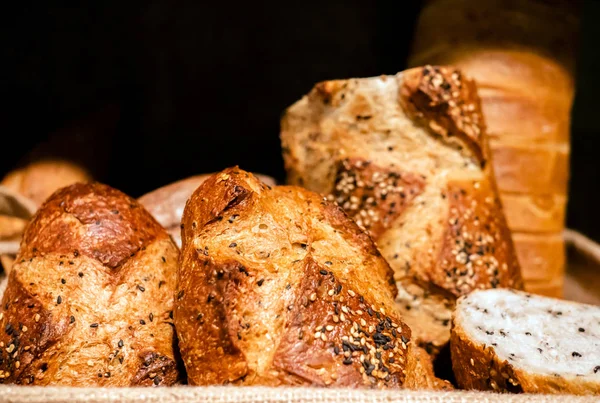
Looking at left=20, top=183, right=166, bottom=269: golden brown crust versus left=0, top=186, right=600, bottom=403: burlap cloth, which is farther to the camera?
left=20, top=183, right=166, bottom=269: golden brown crust

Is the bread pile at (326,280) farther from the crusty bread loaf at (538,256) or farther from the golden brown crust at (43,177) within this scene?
the golden brown crust at (43,177)

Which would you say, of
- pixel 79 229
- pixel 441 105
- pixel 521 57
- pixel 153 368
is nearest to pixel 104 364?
pixel 153 368

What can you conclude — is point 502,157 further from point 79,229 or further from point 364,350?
point 79,229

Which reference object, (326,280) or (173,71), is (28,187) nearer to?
(173,71)

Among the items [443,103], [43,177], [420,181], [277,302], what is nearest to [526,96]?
[443,103]

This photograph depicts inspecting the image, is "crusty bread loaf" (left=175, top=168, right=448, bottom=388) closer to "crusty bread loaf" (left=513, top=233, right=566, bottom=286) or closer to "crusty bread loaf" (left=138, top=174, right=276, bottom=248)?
"crusty bread loaf" (left=138, top=174, right=276, bottom=248)

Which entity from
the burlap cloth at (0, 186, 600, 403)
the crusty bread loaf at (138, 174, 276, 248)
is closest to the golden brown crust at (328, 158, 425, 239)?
the crusty bread loaf at (138, 174, 276, 248)

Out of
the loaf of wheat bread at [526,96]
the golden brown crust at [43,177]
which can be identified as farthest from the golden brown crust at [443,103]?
the golden brown crust at [43,177]
